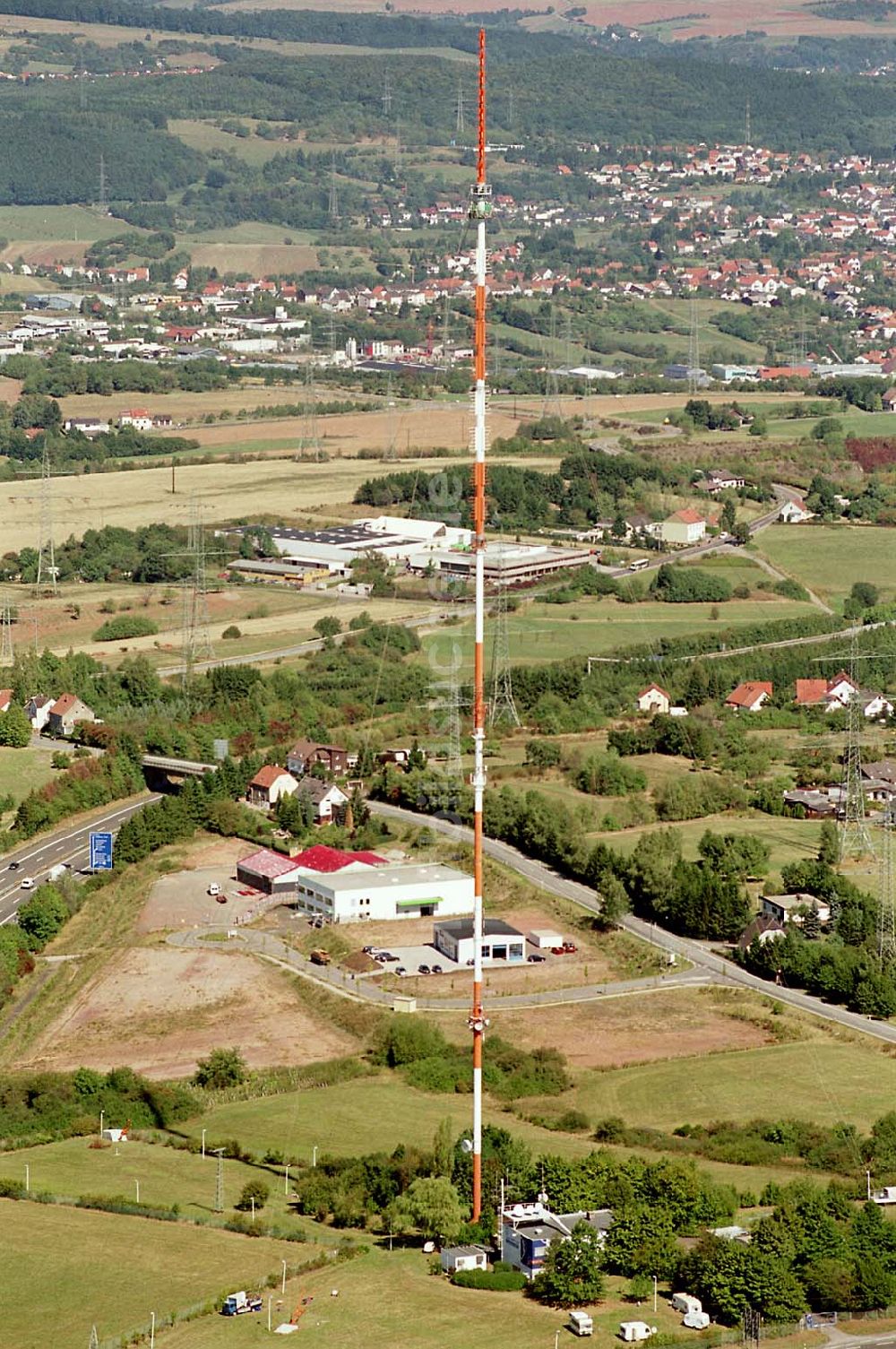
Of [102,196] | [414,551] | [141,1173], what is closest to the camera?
[141,1173]

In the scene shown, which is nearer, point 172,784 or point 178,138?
point 172,784

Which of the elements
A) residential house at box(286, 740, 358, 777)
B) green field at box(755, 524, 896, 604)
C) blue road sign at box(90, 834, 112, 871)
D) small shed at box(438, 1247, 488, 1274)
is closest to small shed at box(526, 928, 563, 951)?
blue road sign at box(90, 834, 112, 871)

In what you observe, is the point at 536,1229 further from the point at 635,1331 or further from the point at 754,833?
the point at 754,833

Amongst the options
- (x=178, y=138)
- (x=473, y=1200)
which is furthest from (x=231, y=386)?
(x=473, y=1200)

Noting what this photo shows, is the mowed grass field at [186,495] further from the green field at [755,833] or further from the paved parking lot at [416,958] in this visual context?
the paved parking lot at [416,958]

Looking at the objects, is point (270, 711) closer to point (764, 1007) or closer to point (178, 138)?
point (764, 1007)

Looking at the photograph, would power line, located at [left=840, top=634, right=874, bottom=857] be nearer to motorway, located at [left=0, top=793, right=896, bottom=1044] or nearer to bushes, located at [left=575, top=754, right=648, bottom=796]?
bushes, located at [left=575, top=754, right=648, bottom=796]

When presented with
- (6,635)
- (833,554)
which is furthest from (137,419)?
(6,635)
